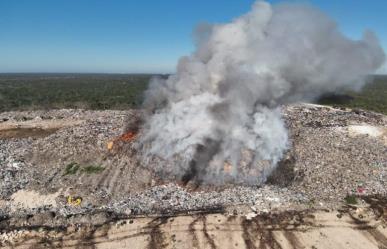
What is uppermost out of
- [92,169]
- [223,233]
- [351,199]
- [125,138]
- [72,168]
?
[125,138]

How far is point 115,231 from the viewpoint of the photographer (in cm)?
1717

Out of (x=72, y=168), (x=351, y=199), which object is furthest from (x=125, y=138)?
(x=351, y=199)

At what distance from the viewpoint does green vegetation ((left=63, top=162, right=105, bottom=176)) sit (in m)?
22.8

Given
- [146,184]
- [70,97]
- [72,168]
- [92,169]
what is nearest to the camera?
[146,184]

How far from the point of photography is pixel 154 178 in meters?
21.8

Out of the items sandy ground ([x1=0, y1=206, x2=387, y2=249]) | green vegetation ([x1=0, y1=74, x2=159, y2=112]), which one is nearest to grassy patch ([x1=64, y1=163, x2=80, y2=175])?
sandy ground ([x1=0, y1=206, x2=387, y2=249])

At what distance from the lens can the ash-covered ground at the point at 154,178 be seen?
19.7m

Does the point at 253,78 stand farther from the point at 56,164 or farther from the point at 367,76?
the point at 56,164

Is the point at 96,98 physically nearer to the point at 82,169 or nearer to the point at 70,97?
the point at 70,97

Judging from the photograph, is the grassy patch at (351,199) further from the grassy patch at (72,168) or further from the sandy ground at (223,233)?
the grassy patch at (72,168)

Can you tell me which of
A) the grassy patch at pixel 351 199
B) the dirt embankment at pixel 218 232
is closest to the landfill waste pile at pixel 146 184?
the grassy patch at pixel 351 199

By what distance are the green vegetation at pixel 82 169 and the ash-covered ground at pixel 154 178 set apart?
55 mm

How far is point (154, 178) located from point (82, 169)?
4326mm

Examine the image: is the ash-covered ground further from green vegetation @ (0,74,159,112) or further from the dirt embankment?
green vegetation @ (0,74,159,112)
